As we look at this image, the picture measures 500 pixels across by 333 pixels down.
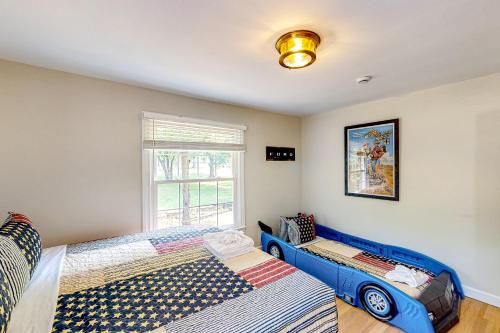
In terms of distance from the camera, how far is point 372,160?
2879mm

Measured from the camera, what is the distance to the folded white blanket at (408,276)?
6.75ft

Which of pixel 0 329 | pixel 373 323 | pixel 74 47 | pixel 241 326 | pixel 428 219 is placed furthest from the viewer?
pixel 428 219

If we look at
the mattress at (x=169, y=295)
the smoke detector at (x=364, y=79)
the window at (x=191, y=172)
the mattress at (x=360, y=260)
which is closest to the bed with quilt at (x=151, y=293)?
the mattress at (x=169, y=295)

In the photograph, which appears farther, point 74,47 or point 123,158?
point 123,158

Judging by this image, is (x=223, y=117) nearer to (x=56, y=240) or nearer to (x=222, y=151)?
(x=222, y=151)

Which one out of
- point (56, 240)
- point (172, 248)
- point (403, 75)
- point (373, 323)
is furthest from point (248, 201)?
point (403, 75)

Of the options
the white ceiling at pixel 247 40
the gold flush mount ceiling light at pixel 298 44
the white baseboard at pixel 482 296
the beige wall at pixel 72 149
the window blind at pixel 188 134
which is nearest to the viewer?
the white ceiling at pixel 247 40

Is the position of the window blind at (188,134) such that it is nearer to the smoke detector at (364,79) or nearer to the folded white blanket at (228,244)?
the folded white blanket at (228,244)

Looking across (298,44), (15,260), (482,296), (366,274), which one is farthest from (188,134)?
(482,296)

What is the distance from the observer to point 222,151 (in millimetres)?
2889

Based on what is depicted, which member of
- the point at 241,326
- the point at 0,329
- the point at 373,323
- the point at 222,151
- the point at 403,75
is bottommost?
the point at 373,323

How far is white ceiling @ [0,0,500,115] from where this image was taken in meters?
1.17

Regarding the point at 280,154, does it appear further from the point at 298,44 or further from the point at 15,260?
the point at 15,260

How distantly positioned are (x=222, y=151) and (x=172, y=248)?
4.72ft
